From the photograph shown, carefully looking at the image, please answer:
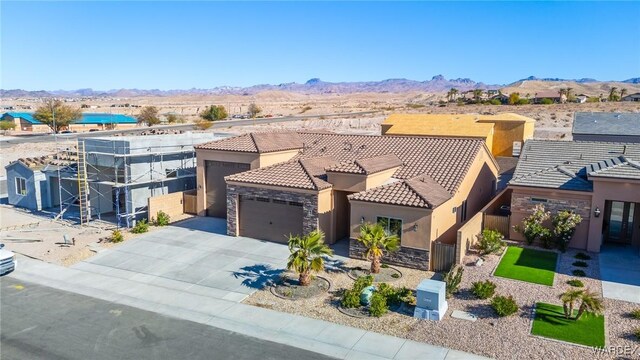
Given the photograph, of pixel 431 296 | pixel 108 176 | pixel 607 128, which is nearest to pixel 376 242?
pixel 431 296

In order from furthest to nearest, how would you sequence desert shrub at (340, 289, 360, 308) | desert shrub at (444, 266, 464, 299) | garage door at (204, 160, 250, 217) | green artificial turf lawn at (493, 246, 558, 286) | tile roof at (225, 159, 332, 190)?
1. garage door at (204, 160, 250, 217)
2. tile roof at (225, 159, 332, 190)
3. green artificial turf lawn at (493, 246, 558, 286)
4. desert shrub at (444, 266, 464, 299)
5. desert shrub at (340, 289, 360, 308)

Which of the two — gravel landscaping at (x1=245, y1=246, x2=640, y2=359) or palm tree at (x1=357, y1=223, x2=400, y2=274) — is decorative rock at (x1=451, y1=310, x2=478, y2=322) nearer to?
gravel landscaping at (x1=245, y1=246, x2=640, y2=359)

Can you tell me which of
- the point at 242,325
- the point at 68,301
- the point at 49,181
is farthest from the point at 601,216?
the point at 49,181

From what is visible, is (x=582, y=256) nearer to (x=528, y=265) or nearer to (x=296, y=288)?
(x=528, y=265)

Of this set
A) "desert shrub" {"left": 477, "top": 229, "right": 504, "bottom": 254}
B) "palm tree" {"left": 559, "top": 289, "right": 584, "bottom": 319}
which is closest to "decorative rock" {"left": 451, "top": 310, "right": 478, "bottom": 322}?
"palm tree" {"left": 559, "top": 289, "right": 584, "bottom": 319}

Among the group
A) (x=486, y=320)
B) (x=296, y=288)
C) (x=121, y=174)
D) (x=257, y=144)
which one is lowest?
(x=296, y=288)

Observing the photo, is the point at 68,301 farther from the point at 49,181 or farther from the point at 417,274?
the point at 49,181
